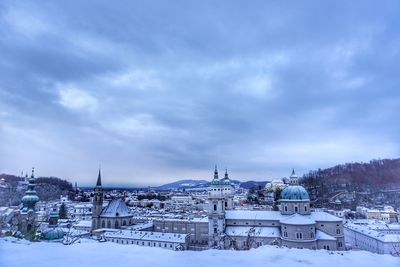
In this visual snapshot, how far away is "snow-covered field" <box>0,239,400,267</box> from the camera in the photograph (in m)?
3.27

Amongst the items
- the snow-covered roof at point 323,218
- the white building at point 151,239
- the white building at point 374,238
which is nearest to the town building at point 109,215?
the white building at point 151,239

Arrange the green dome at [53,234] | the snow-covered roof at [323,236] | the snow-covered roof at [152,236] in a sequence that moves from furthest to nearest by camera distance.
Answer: the snow-covered roof at [152,236], the snow-covered roof at [323,236], the green dome at [53,234]

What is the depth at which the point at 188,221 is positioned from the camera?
36125 millimetres

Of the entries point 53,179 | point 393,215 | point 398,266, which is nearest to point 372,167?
point 393,215

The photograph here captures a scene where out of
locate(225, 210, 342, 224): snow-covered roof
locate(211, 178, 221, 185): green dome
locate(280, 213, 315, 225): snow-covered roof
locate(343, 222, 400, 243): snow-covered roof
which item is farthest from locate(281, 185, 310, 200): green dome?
locate(211, 178, 221, 185): green dome

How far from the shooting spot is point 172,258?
3.48m

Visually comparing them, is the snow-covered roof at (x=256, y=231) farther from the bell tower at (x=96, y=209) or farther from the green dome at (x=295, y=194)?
the bell tower at (x=96, y=209)

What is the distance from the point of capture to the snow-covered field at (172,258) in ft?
10.7

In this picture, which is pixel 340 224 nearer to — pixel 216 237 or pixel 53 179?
pixel 216 237

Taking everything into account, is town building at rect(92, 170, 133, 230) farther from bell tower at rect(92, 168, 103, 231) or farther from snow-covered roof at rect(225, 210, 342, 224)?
snow-covered roof at rect(225, 210, 342, 224)

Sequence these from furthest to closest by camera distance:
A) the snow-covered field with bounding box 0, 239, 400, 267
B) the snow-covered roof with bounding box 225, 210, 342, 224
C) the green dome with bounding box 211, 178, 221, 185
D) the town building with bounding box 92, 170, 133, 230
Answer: the town building with bounding box 92, 170, 133, 230 → the green dome with bounding box 211, 178, 221, 185 → the snow-covered roof with bounding box 225, 210, 342, 224 → the snow-covered field with bounding box 0, 239, 400, 267

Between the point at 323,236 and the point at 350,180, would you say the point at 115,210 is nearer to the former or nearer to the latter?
the point at 323,236

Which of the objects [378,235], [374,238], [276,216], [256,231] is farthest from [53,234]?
[378,235]

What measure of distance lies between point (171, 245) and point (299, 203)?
13.8 meters
